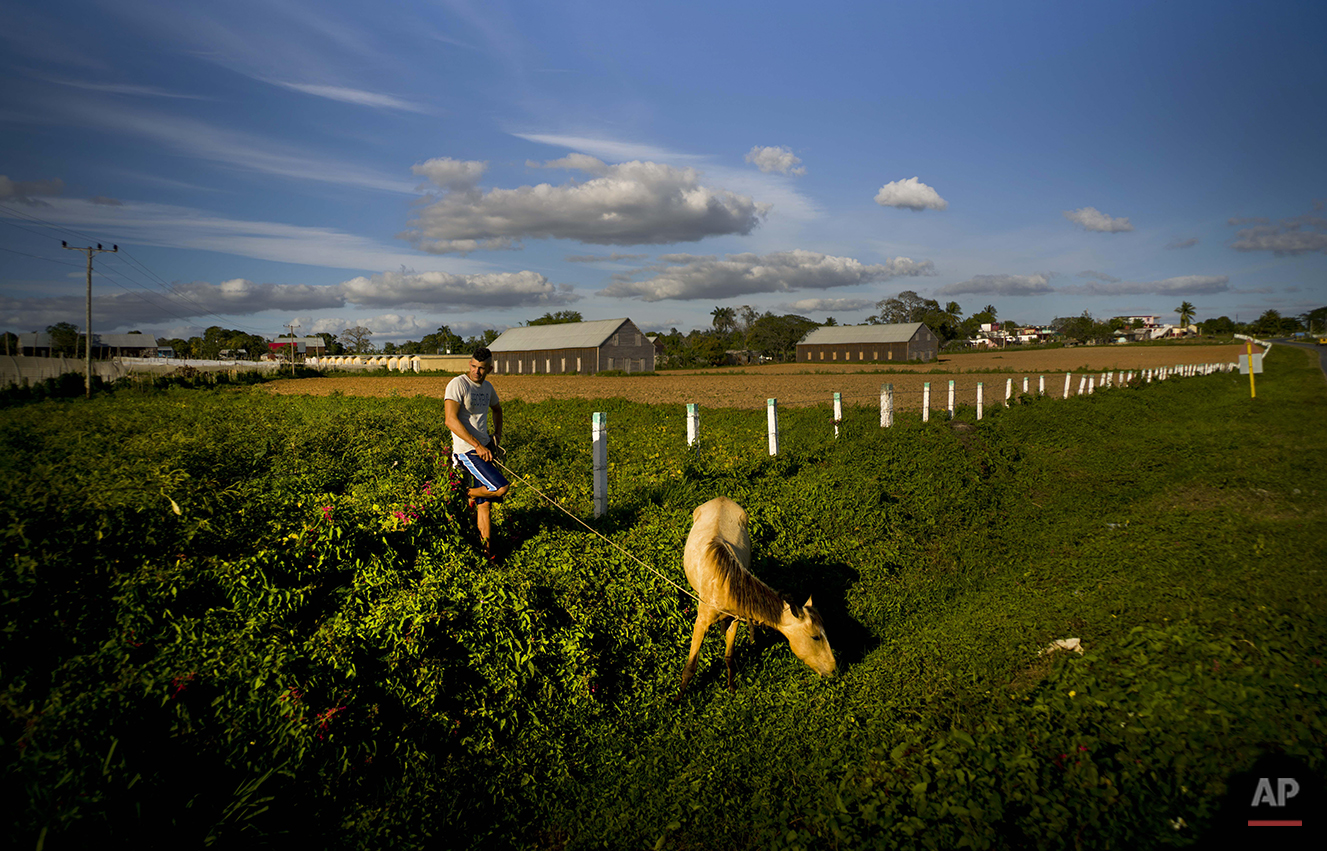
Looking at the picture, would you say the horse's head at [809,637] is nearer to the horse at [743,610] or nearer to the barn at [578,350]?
the horse at [743,610]

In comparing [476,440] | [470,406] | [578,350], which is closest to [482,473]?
[476,440]

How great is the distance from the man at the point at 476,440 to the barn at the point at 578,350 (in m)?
54.2

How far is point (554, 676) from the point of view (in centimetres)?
505

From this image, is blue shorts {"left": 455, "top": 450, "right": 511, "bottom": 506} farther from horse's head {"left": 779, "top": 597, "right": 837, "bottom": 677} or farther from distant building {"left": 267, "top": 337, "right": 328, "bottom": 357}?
distant building {"left": 267, "top": 337, "right": 328, "bottom": 357}

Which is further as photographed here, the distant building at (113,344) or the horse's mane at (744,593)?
the distant building at (113,344)

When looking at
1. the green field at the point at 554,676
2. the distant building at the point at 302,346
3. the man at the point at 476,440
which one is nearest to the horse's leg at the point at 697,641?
the green field at the point at 554,676

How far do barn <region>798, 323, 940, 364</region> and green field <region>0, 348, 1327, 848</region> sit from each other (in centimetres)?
7907

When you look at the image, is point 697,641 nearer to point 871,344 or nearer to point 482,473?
point 482,473

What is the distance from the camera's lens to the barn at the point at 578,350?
61.6m

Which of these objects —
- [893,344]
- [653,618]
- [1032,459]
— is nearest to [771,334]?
[893,344]

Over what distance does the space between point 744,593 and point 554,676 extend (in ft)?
5.30

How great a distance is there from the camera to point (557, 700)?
16.1ft

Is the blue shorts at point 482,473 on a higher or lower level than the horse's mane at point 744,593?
higher

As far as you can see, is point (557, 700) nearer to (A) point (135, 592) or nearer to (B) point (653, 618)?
(B) point (653, 618)
